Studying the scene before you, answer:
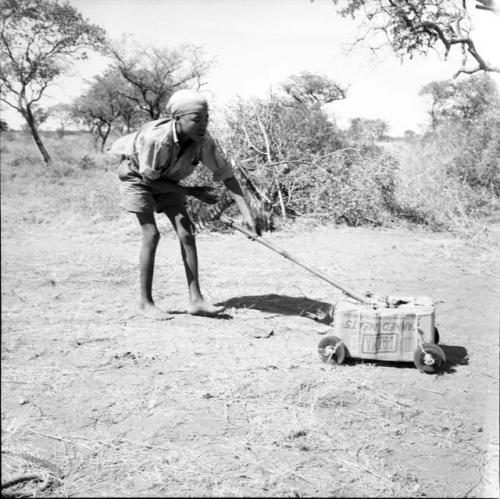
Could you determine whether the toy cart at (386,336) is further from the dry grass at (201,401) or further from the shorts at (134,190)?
the shorts at (134,190)

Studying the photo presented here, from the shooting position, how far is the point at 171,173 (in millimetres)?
3000

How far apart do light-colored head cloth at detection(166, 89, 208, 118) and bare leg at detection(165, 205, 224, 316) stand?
2.32 ft

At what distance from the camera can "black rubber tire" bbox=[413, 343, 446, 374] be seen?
2.50m

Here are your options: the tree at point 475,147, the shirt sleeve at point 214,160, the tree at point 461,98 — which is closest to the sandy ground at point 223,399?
the shirt sleeve at point 214,160

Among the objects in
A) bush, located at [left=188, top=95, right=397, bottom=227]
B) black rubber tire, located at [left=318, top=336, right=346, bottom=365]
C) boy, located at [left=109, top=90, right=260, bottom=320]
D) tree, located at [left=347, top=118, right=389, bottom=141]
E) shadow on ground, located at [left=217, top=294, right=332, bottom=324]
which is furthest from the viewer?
tree, located at [left=347, top=118, right=389, bottom=141]

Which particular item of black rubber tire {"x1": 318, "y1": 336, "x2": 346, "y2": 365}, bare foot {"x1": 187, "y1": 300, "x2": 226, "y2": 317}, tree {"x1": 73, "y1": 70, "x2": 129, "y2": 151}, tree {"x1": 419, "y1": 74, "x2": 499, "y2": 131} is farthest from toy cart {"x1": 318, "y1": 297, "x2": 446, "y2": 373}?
tree {"x1": 419, "y1": 74, "x2": 499, "y2": 131}

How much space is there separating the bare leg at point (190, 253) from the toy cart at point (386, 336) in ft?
2.96

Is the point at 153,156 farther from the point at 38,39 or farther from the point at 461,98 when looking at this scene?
the point at 461,98

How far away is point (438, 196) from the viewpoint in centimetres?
764

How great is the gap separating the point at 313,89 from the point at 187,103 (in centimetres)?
689

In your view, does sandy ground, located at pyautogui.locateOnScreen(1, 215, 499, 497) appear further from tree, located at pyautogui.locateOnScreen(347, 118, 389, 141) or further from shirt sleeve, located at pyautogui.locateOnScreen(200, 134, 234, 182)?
tree, located at pyautogui.locateOnScreen(347, 118, 389, 141)

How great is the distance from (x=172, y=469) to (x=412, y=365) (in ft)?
4.85

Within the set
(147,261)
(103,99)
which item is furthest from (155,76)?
(147,261)

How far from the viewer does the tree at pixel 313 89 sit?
8.41 m
